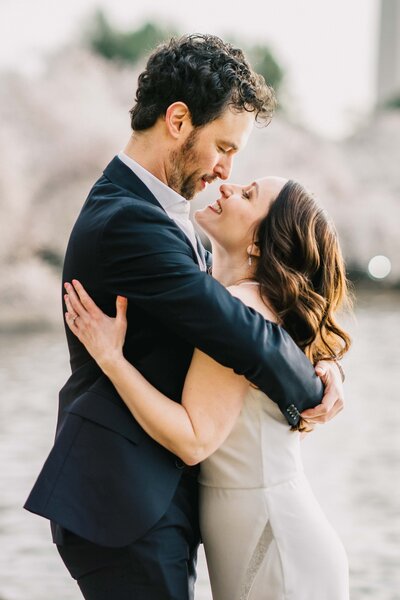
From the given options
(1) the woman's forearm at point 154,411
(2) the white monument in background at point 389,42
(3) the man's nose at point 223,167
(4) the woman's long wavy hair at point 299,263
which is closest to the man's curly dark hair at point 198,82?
(3) the man's nose at point 223,167

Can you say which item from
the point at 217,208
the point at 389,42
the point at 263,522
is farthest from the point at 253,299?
the point at 389,42

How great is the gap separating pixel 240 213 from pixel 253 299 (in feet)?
0.69

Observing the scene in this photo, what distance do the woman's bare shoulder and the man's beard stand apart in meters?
0.26

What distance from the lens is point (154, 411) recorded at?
191 centimetres

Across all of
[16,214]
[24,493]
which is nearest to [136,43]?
[16,214]

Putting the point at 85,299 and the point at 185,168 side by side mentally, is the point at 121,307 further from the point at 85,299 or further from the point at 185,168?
the point at 185,168

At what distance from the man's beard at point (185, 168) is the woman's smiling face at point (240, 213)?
0.23ft

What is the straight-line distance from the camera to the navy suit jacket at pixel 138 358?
1.88m

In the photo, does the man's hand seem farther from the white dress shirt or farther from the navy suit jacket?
the white dress shirt

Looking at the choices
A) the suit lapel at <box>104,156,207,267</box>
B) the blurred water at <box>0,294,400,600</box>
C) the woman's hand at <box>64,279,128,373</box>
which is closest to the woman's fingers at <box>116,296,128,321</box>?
the woman's hand at <box>64,279,128,373</box>

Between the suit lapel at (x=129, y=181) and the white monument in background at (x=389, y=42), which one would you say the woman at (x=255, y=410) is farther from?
the white monument in background at (x=389, y=42)

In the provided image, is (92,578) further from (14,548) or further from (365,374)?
(365,374)

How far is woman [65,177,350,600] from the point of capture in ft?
6.40

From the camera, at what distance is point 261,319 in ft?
6.38
